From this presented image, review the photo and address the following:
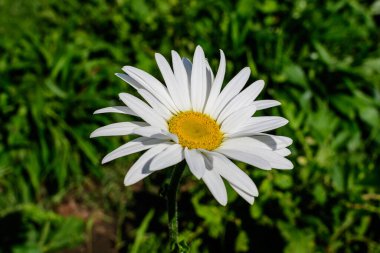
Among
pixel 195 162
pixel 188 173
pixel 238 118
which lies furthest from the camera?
pixel 188 173

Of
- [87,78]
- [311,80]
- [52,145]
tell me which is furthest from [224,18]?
[52,145]

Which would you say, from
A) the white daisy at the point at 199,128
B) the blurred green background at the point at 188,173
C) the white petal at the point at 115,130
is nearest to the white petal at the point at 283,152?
the white daisy at the point at 199,128

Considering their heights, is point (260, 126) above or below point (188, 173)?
above

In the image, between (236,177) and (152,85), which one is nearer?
(236,177)

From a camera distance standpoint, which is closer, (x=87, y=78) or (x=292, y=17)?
(x=87, y=78)

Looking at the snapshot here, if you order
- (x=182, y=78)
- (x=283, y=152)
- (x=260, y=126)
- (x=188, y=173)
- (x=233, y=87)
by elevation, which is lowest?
(x=188, y=173)

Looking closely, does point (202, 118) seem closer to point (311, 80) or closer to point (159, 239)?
point (159, 239)

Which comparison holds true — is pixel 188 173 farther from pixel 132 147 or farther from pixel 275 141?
pixel 132 147

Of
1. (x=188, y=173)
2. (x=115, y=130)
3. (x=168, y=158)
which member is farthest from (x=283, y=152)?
(x=188, y=173)
